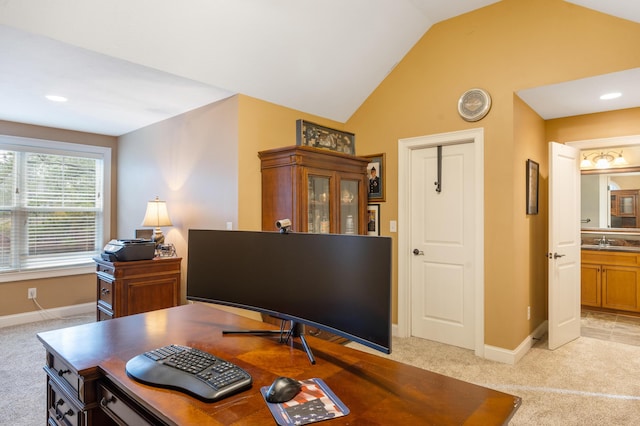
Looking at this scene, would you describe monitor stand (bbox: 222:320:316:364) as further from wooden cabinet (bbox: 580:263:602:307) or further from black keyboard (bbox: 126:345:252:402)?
wooden cabinet (bbox: 580:263:602:307)

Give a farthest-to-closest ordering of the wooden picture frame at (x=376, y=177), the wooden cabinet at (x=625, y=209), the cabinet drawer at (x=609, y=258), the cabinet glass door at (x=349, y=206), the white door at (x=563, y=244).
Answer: the wooden cabinet at (x=625, y=209) < the cabinet drawer at (x=609, y=258) < the wooden picture frame at (x=376, y=177) < the cabinet glass door at (x=349, y=206) < the white door at (x=563, y=244)

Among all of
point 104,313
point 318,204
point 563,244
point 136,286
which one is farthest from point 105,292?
point 563,244

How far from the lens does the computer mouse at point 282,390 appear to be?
3.36 ft

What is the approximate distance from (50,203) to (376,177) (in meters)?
3.99

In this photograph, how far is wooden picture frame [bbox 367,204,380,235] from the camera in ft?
13.3

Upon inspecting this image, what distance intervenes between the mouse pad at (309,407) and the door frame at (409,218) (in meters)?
2.68

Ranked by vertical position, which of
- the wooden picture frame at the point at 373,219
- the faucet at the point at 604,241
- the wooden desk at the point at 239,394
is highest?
the wooden picture frame at the point at 373,219

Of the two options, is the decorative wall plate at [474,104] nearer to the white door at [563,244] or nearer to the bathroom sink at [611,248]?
the white door at [563,244]

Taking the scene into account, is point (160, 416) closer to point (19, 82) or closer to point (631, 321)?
point (19, 82)

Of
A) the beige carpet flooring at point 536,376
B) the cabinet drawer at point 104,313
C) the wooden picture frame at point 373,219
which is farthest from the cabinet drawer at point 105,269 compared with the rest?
the wooden picture frame at point 373,219

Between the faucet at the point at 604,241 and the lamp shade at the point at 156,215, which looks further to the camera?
the faucet at the point at 604,241

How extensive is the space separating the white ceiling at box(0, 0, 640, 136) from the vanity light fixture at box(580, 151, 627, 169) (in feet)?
5.27

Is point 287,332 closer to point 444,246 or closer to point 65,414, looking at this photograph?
point 65,414

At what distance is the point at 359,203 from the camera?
3914 millimetres
